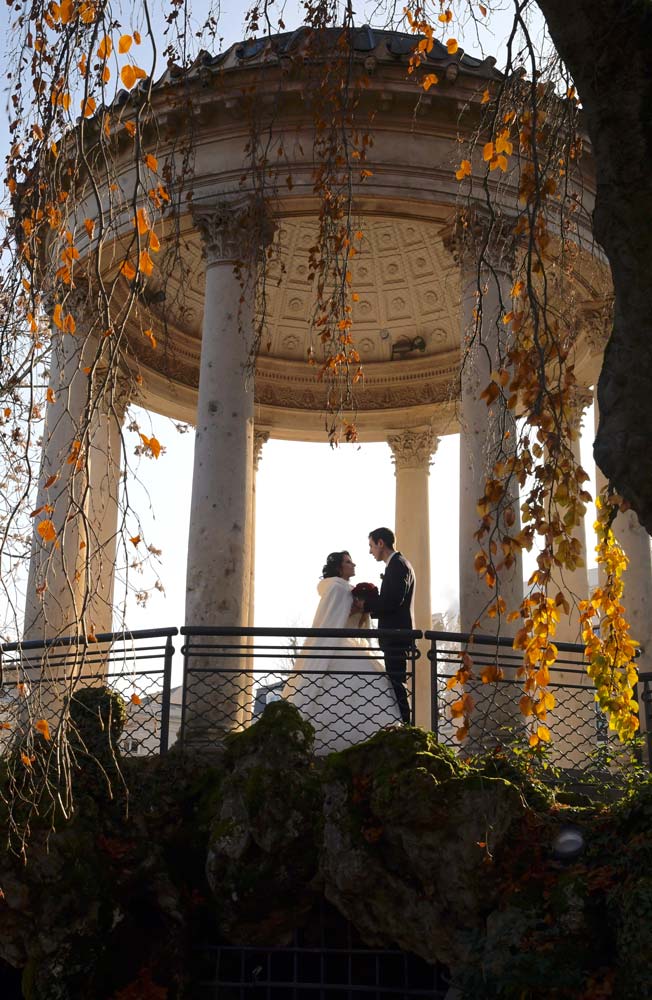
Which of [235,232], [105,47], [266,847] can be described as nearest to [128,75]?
[105,47]

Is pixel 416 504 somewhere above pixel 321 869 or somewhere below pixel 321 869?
above

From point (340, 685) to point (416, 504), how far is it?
1352 centimetres

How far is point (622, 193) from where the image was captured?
6.61 m

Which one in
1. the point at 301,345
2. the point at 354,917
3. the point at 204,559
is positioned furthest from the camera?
the point at 301,345

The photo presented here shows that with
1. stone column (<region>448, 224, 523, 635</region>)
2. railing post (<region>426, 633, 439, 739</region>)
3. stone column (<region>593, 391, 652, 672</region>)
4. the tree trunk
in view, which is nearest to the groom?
stone column (<region>448, 224, 523, 635</region>)

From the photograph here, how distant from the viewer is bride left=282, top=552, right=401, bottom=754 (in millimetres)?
16250

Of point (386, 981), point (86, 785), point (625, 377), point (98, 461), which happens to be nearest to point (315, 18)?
point (625, 377)

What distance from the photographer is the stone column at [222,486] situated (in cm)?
1698

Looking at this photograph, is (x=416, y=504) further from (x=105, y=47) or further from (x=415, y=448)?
(x=105, y=47)

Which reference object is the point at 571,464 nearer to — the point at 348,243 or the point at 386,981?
the point at 348,243

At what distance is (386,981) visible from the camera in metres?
13.3

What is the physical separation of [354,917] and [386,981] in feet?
4.72

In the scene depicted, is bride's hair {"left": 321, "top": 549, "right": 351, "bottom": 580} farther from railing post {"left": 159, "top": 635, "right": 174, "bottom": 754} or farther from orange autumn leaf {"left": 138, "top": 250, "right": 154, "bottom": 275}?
orange autumn leaf {"left": 138, "top": 250, "right": 154, "bottom": 275}

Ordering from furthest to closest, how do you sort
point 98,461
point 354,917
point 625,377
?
point 98,461 → point 354,917 → point 625,377
